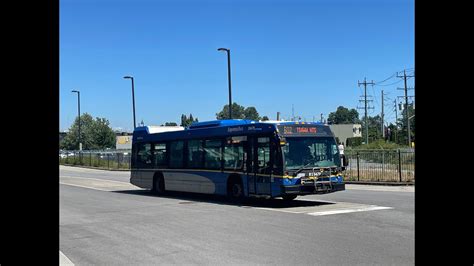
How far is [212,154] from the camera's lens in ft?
58.0

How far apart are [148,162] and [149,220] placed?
9639 millimetres

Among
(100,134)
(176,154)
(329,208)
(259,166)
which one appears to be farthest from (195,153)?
(100,134)

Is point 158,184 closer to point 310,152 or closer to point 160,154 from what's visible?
point 160,154

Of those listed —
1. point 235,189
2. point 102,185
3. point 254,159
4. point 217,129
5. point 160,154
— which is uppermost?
point 217,129

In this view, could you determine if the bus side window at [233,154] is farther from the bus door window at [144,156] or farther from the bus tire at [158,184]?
the bus door window at [144,156]

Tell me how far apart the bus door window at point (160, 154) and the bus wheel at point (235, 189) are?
14.9 feet

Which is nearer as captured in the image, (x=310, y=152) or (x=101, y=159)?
(x=310, y=152)

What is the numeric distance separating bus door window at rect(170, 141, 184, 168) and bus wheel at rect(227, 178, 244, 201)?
128 inches

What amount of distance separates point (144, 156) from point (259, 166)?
806cm

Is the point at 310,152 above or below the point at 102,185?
above
